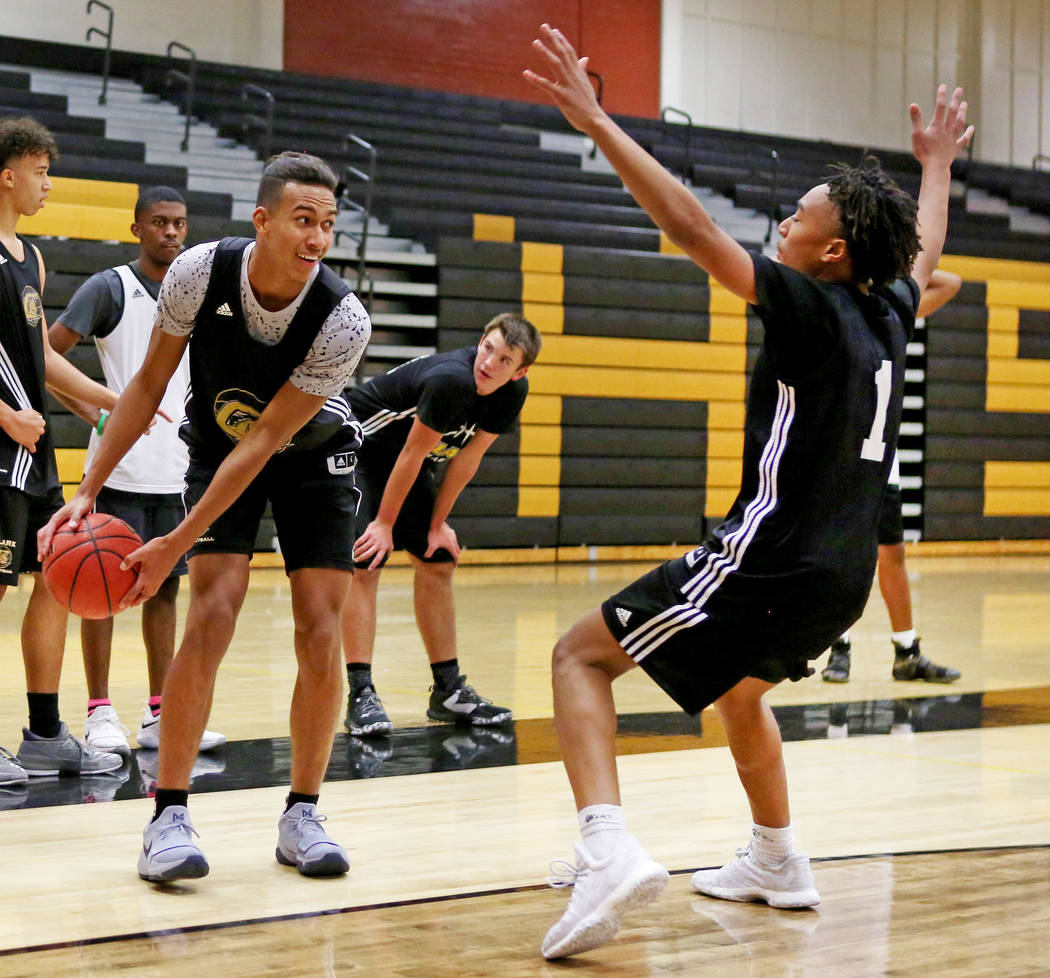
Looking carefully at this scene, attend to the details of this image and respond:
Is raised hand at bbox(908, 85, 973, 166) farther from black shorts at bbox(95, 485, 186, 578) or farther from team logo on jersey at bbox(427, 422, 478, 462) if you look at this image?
black shorts at bbox(95, 485, 186, 578)

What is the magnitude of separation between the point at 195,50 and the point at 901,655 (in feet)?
31.9

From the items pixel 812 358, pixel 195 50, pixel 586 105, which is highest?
pixel 195 50

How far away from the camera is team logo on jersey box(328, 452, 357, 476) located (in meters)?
2.99

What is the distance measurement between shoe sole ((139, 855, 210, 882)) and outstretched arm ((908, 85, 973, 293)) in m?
1.77

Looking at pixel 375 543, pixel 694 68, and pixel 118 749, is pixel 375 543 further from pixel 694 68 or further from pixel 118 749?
pixel 694 68

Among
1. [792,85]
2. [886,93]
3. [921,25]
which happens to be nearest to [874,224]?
[792,85]

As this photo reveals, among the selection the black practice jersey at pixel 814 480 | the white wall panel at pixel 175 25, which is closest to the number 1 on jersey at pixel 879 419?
the black practice jersey at pixel 814 480

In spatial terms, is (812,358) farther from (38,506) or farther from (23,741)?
(23,741)

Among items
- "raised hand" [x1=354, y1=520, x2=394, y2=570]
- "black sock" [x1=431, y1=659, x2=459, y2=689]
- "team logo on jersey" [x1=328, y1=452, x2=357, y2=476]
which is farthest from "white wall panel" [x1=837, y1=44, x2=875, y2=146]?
"team logo on jersey" [x1=328, y1=452, x2=357, y2=476]

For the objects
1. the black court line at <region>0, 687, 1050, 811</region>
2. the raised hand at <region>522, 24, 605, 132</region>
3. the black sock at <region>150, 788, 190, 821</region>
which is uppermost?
the raised hand at <region>522, 24, 605, 132</region>

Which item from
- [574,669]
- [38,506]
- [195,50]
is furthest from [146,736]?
[195,50]

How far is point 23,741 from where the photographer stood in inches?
149

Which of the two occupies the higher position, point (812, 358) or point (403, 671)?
point (812, 358)

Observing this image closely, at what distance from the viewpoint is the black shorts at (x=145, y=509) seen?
4.12 metres
